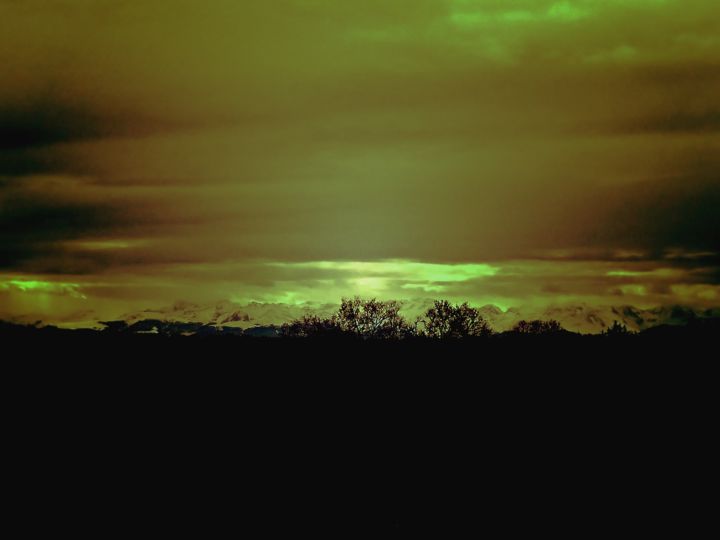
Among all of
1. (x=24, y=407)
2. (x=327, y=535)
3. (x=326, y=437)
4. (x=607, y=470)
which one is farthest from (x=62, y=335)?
(x=607, y=470)

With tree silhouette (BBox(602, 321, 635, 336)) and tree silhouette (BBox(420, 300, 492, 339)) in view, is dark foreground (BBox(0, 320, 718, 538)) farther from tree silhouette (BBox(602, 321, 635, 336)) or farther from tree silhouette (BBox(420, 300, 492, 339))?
tree silhouette (BBox(420, 300, 492, 339))

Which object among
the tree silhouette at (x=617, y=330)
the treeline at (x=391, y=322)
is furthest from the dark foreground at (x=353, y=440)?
the treeline at (x=391, y=322)

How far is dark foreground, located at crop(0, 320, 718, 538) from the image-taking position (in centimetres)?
2073

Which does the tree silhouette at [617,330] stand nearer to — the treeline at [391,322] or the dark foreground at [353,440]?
the dark foreground at [353,440]

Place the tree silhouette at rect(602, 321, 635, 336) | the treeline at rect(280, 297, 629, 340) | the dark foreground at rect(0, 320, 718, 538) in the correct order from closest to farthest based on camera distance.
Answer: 1. the dark foreground at rect(0, 320, 718, 538)
2. the tree silhouette at rect(602, 321, 635, 336)
3. the treeline at rect(280, 297, 629, 340)

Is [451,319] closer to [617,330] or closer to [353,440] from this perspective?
[617,330]

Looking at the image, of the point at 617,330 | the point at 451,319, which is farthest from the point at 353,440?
the point at 451,319

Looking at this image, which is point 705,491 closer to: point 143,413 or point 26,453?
point 143,413

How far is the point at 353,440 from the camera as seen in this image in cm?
2545

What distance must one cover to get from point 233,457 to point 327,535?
5.36m

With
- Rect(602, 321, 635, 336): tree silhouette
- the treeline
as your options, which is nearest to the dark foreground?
Rect(602, 321, 635, 336): tree silhouette

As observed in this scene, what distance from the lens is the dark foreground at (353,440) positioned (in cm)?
2073

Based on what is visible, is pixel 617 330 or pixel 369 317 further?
pixel 369 317

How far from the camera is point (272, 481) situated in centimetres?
2255
